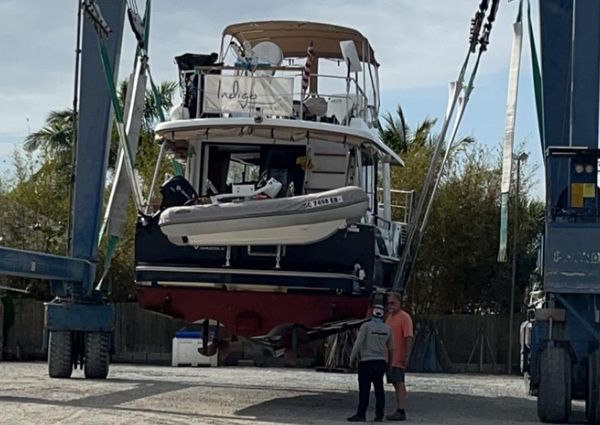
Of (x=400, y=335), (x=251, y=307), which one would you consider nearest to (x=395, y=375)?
(x=400, y=335)

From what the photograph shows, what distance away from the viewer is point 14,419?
1196 centimetres

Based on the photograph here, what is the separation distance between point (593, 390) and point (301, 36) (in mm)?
7850

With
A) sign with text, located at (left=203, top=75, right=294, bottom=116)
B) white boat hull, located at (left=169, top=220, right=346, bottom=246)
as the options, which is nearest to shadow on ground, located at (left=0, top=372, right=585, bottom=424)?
white boat hull, located at (left=169, top=220, right=346, bottom=246)

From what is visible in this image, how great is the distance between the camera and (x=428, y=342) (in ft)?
93.8

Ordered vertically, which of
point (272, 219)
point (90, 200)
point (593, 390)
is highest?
point (90, 200)

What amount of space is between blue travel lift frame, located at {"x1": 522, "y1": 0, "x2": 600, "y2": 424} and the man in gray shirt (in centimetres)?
177

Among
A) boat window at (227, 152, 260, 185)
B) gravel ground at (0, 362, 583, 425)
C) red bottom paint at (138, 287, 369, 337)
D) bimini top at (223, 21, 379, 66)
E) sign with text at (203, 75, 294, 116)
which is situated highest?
bimini top at (223, 21, 379, 66)

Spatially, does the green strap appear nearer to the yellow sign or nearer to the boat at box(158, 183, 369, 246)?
the yellow sign

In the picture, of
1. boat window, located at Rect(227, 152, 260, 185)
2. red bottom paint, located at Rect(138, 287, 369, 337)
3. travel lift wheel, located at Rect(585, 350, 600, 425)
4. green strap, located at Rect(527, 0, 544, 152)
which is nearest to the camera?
travel lift wheel, located at Rect(585, 350, 600, 425)

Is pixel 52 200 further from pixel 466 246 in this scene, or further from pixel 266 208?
pixel 266 208

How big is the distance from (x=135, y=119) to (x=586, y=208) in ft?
23.9

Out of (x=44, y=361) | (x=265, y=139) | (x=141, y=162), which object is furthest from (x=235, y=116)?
(x=141, y=162)

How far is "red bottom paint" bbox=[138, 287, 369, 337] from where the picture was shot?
13.8 m

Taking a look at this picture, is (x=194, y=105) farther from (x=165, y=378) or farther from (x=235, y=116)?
(x=165, y=378)
